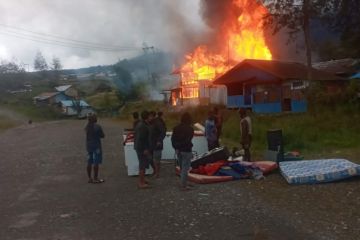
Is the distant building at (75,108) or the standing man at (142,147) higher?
the distant building at (75,108)

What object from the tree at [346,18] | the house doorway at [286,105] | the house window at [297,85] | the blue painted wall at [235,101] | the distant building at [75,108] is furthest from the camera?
the distant building at [75,108]

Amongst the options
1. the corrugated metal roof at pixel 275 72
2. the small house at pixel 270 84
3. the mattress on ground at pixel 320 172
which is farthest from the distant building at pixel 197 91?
the mattress on ground at pixel 320 172

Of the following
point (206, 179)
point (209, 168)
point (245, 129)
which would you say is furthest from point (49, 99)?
point (206, 179)

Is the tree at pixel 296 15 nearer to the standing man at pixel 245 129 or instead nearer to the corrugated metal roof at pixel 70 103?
the standing man at pixel 245 129

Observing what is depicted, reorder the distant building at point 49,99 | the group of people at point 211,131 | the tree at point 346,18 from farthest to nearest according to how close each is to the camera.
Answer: the distant building at point 49,99 < the tree at point 346,18 < the group of people at point 211,131

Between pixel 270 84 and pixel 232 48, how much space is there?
1199 centimetres

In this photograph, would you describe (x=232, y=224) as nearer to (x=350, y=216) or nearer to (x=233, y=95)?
(x=350, y=216)

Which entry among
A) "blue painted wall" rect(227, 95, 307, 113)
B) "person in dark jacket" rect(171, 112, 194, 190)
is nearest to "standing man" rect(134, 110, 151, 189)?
"person in dark jacket" rect(171, 112, 194, 190)

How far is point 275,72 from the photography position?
38.1 m

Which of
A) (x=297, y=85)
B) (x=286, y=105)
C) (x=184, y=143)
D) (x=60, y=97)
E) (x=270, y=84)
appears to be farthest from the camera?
(x=60, y=97)

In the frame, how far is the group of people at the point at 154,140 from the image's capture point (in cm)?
1054

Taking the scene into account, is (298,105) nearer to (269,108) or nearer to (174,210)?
(269,108)

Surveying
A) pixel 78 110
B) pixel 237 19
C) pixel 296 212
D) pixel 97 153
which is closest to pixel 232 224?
pixel 296 212

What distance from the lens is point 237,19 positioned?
48.8 m
